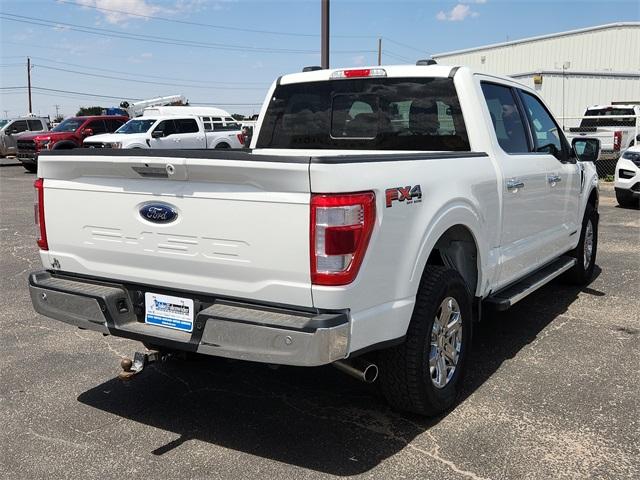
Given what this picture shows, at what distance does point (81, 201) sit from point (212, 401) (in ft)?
4.68

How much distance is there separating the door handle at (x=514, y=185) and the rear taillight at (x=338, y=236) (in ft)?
6.00

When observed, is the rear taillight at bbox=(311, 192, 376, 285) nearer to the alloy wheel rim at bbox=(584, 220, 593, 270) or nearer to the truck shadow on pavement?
the truck shadow on pavement

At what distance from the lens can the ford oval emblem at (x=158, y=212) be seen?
3180 mm

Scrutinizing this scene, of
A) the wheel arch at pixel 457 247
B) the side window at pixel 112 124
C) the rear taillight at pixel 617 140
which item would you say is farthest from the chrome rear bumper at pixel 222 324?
the side window at pixel 112 124

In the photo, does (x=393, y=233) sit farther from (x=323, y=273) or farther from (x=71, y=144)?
(x=71, y=144)

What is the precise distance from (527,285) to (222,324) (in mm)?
2747

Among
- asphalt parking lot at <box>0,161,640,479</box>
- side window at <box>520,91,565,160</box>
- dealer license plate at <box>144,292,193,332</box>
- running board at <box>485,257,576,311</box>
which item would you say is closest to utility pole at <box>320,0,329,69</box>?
side window at <box>520,91,565,160</box>

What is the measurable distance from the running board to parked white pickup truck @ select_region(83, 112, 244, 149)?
15.7 m

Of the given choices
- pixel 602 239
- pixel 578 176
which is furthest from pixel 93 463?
pixel 602 239

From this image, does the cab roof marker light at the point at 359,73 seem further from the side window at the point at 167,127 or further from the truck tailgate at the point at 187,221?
the side window at the point at 167,127

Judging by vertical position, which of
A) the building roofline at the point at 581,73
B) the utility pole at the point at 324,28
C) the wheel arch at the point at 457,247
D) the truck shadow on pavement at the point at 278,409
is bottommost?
the truck shadow on pavement at the point at 278,409

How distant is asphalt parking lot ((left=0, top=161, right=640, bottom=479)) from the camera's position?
3172 millimetres

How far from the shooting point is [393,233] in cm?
308

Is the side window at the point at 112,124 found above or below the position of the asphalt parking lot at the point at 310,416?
above
